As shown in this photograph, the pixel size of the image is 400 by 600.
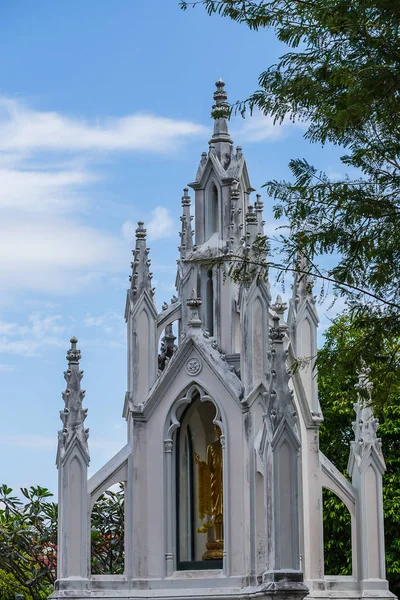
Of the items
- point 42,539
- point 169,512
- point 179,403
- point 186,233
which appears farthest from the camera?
point 42,539

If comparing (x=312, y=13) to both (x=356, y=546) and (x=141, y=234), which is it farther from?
(x=356, y=546)

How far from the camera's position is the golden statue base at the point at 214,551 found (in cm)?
2594

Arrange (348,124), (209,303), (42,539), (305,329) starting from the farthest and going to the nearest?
(42,539)
(209,303)
(305,329)
(348,124)

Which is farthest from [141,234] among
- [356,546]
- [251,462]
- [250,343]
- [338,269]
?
[338,269]

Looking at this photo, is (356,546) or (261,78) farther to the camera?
(356,546)

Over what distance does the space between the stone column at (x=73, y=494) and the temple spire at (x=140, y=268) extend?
6.64 ft

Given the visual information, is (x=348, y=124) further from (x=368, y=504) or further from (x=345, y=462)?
(x=345, y=462)

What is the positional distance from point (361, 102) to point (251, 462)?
378 inches

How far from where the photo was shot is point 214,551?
26.0 metres

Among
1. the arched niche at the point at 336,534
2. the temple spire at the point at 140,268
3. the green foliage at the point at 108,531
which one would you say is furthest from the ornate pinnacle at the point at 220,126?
the arched niche at the point at 336,534

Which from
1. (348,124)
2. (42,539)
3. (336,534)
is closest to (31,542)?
(42,539)

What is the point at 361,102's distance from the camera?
56.0ft

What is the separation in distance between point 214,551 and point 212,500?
92 centimetres

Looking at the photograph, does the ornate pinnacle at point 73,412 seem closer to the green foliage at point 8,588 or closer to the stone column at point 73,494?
the stone column at point 73,494
